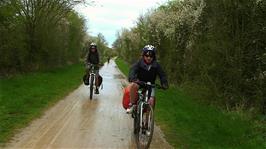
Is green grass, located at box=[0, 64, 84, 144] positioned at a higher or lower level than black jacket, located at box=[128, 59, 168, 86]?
lower

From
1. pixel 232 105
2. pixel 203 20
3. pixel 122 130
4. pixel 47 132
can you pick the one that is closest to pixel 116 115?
pixel 122 130

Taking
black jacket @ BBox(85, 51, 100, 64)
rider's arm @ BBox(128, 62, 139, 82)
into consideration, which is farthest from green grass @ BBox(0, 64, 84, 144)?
rider's arm @ BBox(128, 62, 139, 82)

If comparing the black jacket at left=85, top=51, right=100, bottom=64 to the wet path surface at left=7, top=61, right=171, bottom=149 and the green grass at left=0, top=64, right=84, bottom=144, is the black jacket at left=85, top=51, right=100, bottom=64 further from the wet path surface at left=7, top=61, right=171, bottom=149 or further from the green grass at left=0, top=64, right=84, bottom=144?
the wet path surface at left=7, top=61, right=171, bottom=149

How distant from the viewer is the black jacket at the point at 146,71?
9133 millimetres

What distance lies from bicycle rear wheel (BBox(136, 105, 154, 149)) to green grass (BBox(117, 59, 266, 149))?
0.78m

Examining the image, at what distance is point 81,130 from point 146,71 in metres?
2.29

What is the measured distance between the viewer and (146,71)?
9211 mm

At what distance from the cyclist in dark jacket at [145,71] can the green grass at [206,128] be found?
1307 mm

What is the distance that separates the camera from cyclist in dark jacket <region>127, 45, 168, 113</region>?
906cm

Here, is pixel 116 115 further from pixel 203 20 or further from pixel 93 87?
pixel 203 20

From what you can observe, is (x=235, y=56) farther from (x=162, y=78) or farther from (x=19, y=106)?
(x=19, y=106)

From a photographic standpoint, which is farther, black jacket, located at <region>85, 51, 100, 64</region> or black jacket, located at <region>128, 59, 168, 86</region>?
black jacket, located at <region>85, 51, 100, 64</region>

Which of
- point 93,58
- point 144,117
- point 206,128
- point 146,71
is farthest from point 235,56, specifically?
point 144,117

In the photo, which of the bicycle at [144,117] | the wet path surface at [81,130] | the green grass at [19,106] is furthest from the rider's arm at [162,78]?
the green grass at [19,106]
